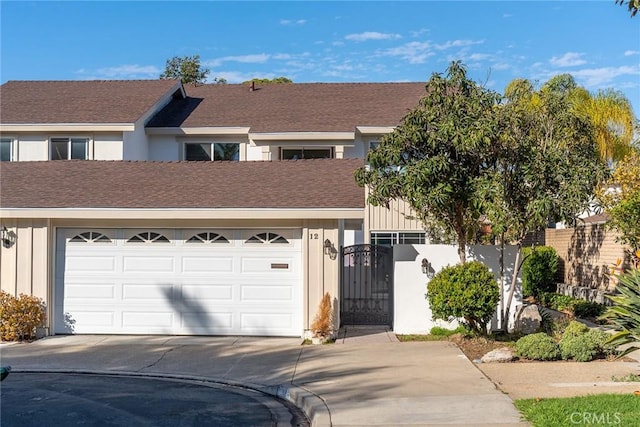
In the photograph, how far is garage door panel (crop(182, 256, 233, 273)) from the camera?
15086mm

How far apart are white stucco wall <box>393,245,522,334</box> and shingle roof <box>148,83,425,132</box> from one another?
7331 millimetres

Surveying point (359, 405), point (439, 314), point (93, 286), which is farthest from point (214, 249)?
point (359, 405)

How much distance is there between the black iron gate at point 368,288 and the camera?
1645 cm

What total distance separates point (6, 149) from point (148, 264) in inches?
365

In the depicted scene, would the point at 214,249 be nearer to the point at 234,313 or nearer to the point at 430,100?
the point at 234,313

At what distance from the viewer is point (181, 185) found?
15.7 metres

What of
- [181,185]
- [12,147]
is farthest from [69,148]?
[181,185]

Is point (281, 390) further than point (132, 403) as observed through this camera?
Yes

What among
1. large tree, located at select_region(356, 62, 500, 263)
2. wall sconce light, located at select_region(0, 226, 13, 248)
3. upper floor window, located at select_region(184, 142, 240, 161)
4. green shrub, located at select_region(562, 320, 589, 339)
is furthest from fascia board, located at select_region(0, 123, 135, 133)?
green shrub, located at select_region(562, 320, 589, 339)

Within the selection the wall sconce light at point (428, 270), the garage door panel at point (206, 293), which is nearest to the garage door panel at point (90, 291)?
the garage door panel at point (206, 293)

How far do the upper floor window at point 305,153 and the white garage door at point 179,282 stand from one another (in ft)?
23.4

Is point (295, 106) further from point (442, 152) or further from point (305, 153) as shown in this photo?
point (442, 152)

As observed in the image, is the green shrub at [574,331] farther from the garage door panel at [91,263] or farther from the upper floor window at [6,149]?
the upper floor window at [6,149]

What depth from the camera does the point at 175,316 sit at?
15164 millimetres
